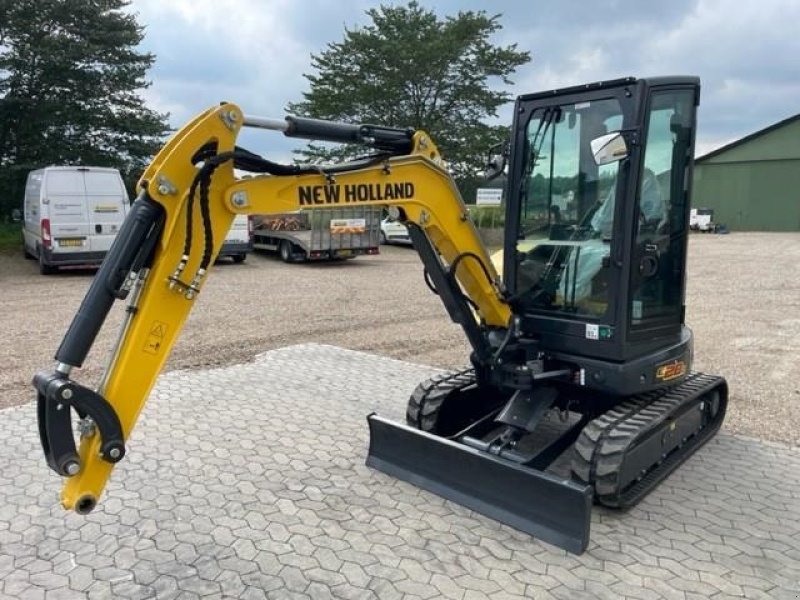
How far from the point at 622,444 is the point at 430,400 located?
1.55 m

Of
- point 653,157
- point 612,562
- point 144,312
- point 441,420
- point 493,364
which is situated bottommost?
point 612,562

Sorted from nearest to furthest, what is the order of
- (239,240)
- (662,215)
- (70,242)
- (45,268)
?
(662,215) → (70,242) → (45,268) → (239,240)

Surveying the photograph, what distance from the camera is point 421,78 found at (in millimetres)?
29906

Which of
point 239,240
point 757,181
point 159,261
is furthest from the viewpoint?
point 757,181

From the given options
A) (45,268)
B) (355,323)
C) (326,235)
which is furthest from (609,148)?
(45,268)

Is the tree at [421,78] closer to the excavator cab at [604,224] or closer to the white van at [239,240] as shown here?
the white van at [239,240]

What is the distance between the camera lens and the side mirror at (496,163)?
469 centimetres

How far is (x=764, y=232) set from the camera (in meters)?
44.4

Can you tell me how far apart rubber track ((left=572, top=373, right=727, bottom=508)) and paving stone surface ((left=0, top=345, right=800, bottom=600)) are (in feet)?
0.39

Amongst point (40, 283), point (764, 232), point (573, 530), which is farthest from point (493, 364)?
point (764, 232)

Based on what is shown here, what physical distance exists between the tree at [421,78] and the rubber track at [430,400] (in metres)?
24.7

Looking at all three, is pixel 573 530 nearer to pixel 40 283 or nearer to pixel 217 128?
pixel 217 128

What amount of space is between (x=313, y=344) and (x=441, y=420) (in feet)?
13.3

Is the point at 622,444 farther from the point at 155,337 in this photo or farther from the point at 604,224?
the point at 155,337
